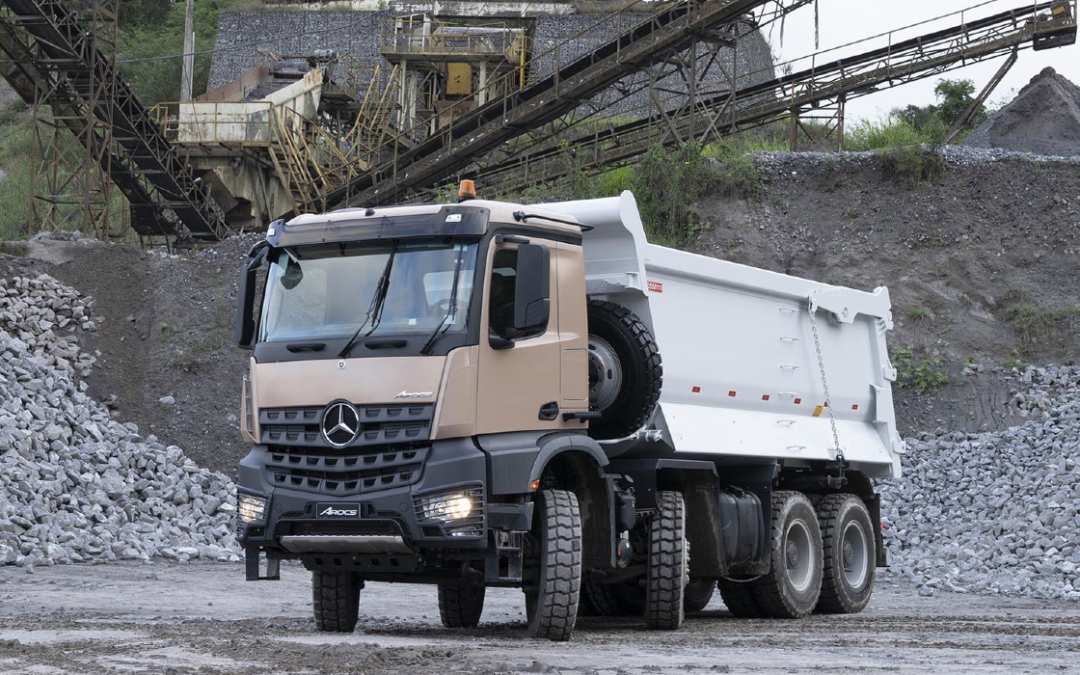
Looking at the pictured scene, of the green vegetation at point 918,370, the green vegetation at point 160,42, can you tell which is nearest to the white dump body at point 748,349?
the green vegetation at point 918,370

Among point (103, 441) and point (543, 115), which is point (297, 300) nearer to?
point (103, 441)

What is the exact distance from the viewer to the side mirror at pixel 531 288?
357 inches

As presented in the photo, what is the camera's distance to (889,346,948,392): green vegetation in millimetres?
25891

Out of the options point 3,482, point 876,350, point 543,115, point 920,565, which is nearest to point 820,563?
point 876,350

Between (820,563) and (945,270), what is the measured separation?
16939 millimetres

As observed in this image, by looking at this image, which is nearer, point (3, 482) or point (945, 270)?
point (3, 482)

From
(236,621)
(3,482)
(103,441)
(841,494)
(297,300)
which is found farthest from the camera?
(103,441)

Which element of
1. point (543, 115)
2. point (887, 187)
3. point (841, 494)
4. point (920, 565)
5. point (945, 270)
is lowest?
point (920, 565)

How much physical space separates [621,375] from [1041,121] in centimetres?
2518

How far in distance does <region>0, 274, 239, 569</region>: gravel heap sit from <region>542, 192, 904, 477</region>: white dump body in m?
8.23

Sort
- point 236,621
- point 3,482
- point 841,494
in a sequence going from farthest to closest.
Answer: point 3,482, point 841,494, point 236,621

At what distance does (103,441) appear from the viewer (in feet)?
65.6

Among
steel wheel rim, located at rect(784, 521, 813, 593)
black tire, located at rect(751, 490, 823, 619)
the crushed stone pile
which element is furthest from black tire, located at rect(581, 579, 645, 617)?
the crushed stone pile

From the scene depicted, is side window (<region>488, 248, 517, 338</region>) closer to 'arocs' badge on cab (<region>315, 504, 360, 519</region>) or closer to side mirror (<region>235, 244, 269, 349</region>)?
'arocs' badge on cab (<region>315, 504, 360, 519</region>)
